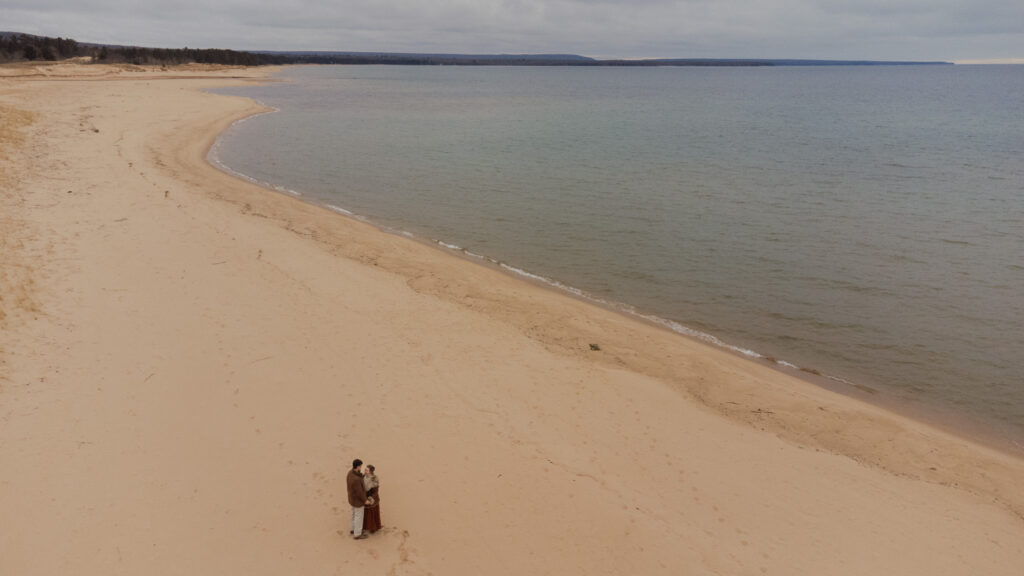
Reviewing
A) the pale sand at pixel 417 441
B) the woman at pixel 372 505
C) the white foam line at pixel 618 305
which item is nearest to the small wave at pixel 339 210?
the white foam line at pixel 618 305

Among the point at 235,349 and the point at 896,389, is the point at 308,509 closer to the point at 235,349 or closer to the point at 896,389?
the point at 235,349

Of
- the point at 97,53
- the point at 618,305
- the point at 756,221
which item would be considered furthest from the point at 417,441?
the point at 97,53

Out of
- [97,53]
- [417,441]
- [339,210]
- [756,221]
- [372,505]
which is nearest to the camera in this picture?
[372,505]

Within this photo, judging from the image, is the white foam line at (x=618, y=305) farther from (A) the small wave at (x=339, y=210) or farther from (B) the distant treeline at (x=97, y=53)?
(B) the distant treeline at (x=97, y=53)

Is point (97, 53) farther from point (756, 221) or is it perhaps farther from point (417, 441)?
point (417, 441)

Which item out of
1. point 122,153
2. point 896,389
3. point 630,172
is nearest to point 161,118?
point 122,153

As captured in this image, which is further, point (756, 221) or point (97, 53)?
point (97, 53)

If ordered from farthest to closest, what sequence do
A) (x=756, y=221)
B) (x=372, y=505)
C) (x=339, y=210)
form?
1. (x=339, y=210)
2. (x=756, y=221)
3. (x=372, y=505)

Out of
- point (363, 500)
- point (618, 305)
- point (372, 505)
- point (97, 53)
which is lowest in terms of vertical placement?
point (372, 505)
